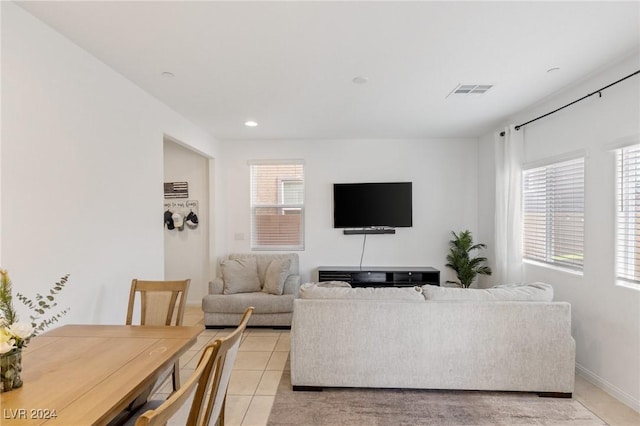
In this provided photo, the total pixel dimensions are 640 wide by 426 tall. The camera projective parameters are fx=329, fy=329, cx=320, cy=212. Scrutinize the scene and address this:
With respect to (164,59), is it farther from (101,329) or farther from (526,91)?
(526,91)

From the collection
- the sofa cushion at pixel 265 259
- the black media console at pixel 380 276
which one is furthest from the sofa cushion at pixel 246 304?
the black media console at pixel 380 276

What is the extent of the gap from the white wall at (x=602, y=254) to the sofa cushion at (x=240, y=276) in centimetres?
356

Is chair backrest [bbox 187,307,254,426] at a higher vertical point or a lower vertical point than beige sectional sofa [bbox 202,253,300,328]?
higher

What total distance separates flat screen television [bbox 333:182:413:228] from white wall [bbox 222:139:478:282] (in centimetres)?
16

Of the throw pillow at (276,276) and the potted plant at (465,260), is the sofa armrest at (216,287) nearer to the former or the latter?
the throw pillow at (276,276)

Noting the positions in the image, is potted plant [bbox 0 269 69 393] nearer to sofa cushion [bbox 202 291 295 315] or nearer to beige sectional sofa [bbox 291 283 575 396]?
beige sectional sofa [bbox 291 283 575 396]

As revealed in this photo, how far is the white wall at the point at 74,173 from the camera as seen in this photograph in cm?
185

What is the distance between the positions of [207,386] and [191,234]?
175 inches

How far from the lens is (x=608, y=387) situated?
2645 millimetres

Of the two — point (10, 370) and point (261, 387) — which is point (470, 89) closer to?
point (261, 387)

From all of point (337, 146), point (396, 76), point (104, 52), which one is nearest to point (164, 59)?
point (104, 52)

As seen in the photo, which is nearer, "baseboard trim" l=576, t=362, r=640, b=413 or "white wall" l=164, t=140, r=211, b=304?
"baseboard trim" l=576, t=362, r=640, b=413

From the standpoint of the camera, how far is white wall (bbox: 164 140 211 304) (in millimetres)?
5281

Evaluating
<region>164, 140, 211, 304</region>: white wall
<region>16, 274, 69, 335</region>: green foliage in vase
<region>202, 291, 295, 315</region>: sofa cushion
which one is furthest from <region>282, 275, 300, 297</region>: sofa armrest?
<region>16, 274, 69, 335</region>: green foliage in vase
